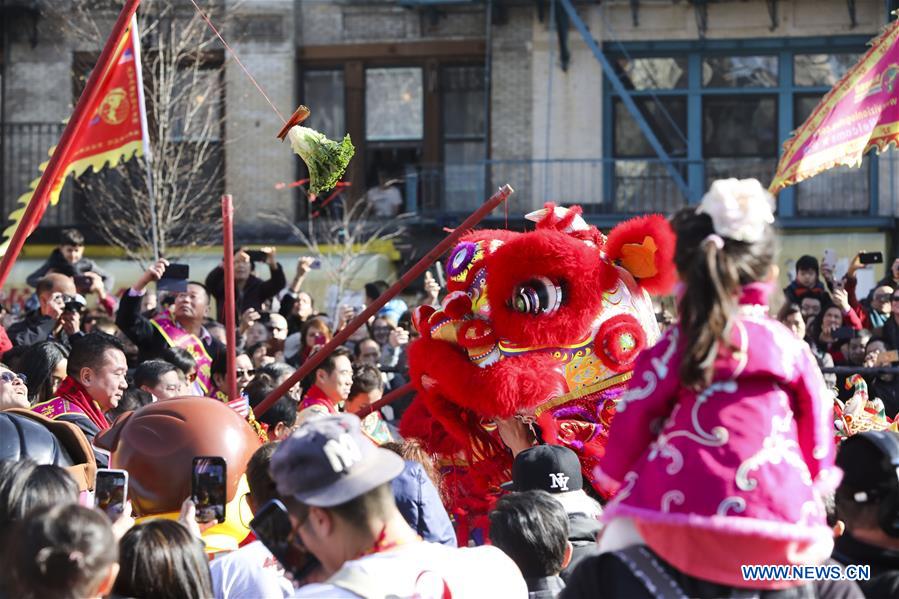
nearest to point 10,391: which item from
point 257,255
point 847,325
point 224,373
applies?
point 224,373

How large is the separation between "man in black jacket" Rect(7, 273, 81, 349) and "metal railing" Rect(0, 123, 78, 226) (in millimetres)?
10386

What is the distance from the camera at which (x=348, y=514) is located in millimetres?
3061

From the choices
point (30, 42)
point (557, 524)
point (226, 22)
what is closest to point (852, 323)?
point (557, 524)

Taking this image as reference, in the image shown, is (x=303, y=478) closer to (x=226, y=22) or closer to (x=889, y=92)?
(x=889, y=92)

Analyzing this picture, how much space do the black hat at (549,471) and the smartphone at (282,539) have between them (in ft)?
4.60

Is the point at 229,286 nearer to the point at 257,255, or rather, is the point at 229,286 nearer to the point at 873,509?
the point at 873,509

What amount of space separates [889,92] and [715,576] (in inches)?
220

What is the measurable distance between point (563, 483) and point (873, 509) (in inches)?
54.6

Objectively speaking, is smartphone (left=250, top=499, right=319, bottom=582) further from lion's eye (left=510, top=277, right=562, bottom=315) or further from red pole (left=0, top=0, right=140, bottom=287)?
lion's eye (left=510, top=277, right=562, bottom=315)

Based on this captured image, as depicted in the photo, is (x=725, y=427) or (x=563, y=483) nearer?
(x=725, y=427)

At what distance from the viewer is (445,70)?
19.2 metres

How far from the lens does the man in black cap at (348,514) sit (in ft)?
9.91

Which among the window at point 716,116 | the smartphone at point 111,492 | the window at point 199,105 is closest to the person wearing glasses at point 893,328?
the smartphone at point 111,492

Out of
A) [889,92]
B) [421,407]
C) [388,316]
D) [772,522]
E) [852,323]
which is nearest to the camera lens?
[772,522]
